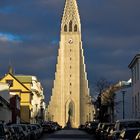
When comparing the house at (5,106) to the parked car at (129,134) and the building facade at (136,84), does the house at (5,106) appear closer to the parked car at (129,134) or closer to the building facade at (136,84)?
the building facade at (136,84)

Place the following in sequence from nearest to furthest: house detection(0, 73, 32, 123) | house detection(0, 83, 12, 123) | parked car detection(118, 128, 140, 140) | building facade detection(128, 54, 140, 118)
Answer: parked car detection(118, 128, 140, 140), building facade detection(128, 54, 140, 118), house detection(0, 83, 12, 123), house detection(0, 73, 32, 123)

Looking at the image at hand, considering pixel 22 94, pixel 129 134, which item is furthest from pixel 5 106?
pixel 129 134

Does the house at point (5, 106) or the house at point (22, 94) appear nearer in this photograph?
the house at point (5, 106)

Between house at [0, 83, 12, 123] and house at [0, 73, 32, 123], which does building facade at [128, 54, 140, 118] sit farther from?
house at [0, 73, 32, 123]

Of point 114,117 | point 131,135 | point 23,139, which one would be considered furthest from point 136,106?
point 131,135

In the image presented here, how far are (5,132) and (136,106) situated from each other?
62.3 metres

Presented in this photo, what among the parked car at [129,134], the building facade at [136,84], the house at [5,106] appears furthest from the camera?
the house at [5,106]

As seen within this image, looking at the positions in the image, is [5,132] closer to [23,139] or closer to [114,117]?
[23,139]

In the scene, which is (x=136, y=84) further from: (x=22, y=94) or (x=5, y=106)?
(x=22, y=94)

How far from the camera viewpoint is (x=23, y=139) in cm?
4378

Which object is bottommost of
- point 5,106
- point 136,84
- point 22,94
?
point 5,106

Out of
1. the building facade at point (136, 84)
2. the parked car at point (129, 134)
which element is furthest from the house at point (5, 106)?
the parked car at point (129, 134)

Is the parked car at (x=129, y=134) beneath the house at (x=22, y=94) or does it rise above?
beneath

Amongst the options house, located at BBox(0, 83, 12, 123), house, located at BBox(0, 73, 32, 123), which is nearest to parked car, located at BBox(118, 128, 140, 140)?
house, located at BBox(0, 83, 12, 123)
